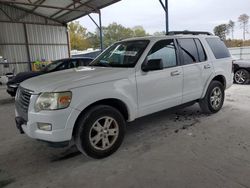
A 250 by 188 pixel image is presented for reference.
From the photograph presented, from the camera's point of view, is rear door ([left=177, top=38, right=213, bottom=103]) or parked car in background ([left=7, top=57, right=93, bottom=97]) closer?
rear door ([left=177, top=38, right=213, bottom=103])

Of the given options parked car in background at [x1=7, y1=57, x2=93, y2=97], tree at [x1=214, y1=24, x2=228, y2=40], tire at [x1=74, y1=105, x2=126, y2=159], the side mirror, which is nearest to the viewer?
tire at [x1=74, y1=105, x2=126, y2=159]

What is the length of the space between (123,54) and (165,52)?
0.77 metres

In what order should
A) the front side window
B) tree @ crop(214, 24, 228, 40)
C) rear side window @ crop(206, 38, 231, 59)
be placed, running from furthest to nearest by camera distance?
1. tree @ crop(214, 24, 228, 40)
2. rear side window @ crop(206, 38, 231, 59)
3. the front side window

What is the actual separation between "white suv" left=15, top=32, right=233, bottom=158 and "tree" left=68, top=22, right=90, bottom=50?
41.3 meters

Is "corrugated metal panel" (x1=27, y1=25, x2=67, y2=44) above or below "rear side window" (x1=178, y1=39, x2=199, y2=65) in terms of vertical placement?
above

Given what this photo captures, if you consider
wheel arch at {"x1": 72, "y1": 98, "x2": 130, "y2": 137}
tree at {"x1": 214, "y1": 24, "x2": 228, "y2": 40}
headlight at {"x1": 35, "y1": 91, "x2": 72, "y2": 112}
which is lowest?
wheel arch at {"x1": 72, "y1": 98, "x2": 130, "y2": 137}

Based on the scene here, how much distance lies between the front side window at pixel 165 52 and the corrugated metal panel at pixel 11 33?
55.6ft

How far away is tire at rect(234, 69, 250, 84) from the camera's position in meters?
9.17

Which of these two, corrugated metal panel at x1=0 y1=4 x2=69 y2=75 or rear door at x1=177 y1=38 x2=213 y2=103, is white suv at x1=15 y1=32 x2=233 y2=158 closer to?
rear door at x1=177 y1=38 x2=213 y2=103

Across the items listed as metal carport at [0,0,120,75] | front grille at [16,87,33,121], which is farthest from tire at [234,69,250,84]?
metal carport at [0,0,120,75]

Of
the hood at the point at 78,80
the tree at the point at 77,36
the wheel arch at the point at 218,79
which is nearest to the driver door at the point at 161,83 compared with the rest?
the hood at the point at 78,80

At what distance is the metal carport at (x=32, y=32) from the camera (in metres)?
17.0

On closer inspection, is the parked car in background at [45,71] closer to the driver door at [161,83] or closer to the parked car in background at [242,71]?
the driver door at [161,83]

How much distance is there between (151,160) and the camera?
310cm
